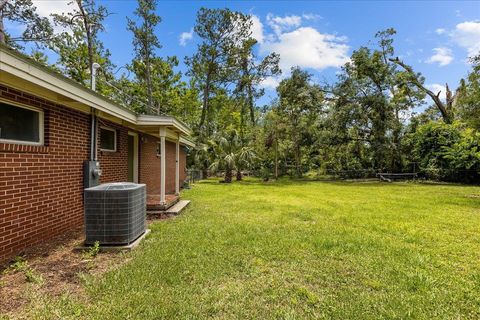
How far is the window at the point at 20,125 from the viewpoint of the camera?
3.70m

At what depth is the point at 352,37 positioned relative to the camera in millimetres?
21906

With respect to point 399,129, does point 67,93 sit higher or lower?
lower

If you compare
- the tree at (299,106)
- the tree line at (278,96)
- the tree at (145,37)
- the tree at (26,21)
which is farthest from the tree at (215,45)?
the tree at (26,21)

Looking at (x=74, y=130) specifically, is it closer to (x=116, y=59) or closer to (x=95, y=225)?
(x=95, y=225)

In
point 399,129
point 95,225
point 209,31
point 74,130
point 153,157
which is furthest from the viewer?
point 209,31

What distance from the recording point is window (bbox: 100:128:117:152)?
21.5 feet

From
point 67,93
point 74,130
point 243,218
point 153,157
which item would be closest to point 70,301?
point 67,93

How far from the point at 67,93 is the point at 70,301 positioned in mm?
2935

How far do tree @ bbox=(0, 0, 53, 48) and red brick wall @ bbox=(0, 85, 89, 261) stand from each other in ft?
45.0

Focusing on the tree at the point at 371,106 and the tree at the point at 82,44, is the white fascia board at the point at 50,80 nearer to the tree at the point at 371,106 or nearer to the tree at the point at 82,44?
the tree at the point at 82,44

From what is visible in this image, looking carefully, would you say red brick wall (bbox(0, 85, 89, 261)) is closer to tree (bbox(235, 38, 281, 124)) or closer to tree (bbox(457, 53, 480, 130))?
tree (bbox(457, 53, 480, 130))

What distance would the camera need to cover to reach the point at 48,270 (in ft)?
11.1

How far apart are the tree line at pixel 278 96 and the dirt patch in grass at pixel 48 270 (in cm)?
1389

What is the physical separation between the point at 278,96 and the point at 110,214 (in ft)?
67.0
